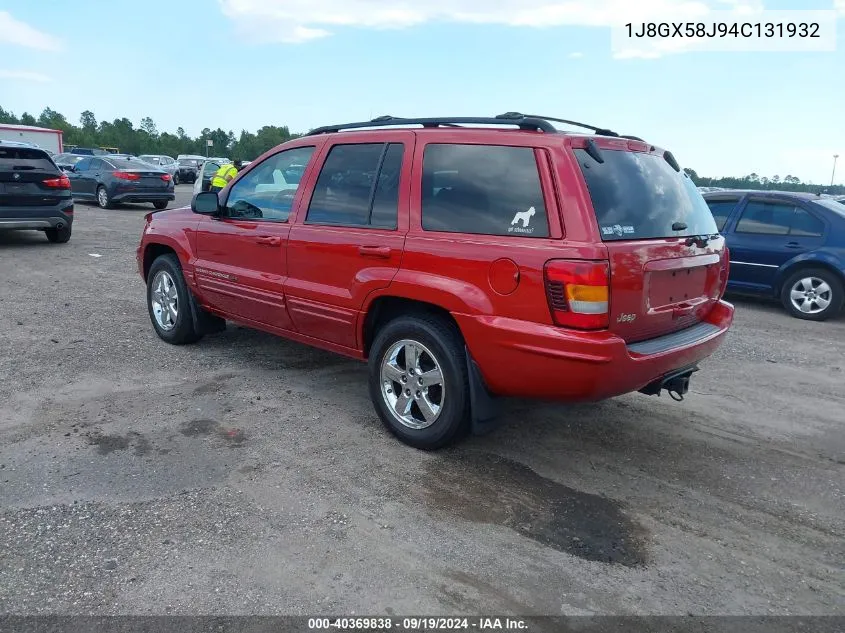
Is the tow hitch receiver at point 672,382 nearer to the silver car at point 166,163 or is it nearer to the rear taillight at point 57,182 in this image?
the rear taillight at point 57,182

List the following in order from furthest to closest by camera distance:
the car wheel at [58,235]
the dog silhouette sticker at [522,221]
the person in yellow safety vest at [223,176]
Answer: the person in yellow safety vest at [223,176], the car wheel at [58,235], the dog silhouette sticker at [522,221]

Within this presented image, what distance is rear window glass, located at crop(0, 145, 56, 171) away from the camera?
10.5 m

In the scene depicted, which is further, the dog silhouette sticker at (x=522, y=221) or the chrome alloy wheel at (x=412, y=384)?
the chrome alloy wheel at (x=412, y=384)

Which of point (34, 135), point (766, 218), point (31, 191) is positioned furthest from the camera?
point (34, 135)

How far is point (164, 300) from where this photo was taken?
615cm

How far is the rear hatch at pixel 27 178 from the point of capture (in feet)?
34.5

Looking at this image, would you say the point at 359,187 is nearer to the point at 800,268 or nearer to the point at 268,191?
the point at 268,191

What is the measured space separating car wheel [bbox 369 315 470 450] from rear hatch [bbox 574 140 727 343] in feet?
3.05

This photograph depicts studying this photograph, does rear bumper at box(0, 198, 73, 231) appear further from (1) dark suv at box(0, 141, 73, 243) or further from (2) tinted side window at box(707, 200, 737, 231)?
(2) tinted side window at box(707, 200, 737, 231)

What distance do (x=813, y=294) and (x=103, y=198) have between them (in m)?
17.7

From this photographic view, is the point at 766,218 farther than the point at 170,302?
Yes

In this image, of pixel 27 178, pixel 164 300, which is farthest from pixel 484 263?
pixel 27 178

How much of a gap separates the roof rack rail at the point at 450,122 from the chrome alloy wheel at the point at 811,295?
247 inches

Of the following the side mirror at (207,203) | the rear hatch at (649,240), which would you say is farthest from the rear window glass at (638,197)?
the side mirror at (207,203)
